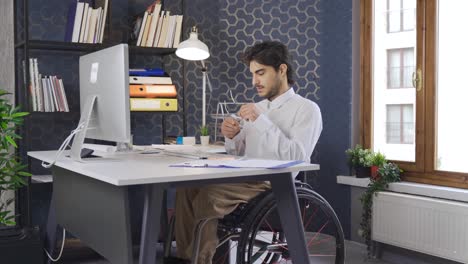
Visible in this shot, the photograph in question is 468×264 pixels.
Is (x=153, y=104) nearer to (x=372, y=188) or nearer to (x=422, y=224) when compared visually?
(x=372, y=188)

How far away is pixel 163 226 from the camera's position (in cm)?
314

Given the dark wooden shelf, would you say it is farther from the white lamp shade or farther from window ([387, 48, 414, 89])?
window ([387, 48, 414, 89])

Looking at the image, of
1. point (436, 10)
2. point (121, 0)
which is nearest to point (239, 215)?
point (436, 10)

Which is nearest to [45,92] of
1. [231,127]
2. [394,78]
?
[231,127]

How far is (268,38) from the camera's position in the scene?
4.38 meters

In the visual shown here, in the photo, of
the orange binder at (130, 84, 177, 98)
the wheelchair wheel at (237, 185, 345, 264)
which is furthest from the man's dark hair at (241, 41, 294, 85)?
the orange binder at (130, 84, 177, 98)

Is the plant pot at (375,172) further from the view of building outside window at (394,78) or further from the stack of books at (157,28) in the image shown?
the stack of books at (157,28)

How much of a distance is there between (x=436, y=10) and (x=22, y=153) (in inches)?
108

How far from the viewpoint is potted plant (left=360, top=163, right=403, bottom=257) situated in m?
3.62

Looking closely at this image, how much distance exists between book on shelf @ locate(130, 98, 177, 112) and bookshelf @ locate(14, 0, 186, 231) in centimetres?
5

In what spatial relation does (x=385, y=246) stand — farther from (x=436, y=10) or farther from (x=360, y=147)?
(x=436, y=10)

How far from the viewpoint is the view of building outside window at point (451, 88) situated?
133 inches

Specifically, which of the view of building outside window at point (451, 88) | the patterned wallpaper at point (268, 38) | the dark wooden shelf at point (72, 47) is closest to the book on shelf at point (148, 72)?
the dark wooden shelf at point (72, 47)

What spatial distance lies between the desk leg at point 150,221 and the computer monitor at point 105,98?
0.47 m
